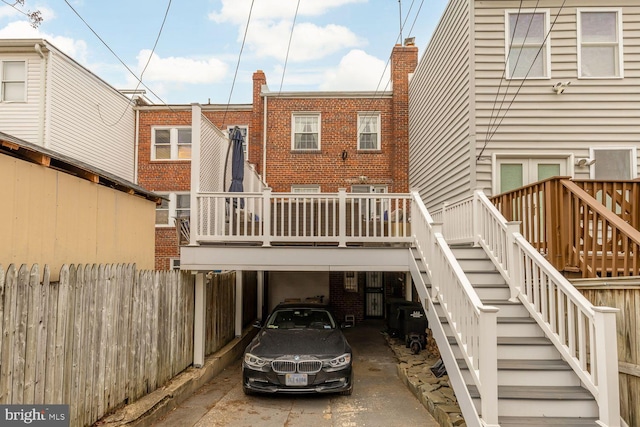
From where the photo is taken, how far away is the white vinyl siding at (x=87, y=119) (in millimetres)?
11969

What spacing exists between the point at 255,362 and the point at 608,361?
14.9 ft

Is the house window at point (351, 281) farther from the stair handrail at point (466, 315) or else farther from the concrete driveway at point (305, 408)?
the stair handrail at point (466, 315)

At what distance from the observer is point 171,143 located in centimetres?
1549

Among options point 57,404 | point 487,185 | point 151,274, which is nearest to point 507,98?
point 487,185

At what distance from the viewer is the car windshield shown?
7.52 m

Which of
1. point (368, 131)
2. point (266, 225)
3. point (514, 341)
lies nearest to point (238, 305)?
point (266, 225)

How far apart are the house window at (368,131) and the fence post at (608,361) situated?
11189 millimetres

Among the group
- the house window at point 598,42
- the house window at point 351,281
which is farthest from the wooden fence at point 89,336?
the house window at point 598,42

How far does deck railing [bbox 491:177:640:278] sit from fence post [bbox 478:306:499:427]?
1973mm

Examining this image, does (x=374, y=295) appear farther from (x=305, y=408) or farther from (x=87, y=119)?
(x=87, y=119)

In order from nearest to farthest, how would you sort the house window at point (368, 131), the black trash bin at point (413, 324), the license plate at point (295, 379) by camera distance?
the license plate at point (295, 379) → the black trash bin at point (413, 324) → the house window at point (368, 131)

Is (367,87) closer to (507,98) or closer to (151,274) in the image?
(507,98)

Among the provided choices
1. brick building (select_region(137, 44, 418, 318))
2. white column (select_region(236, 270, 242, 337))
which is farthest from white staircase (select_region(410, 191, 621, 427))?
brick building (select_region(137, 44, 418, 318))

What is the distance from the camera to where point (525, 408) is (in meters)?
3.85
